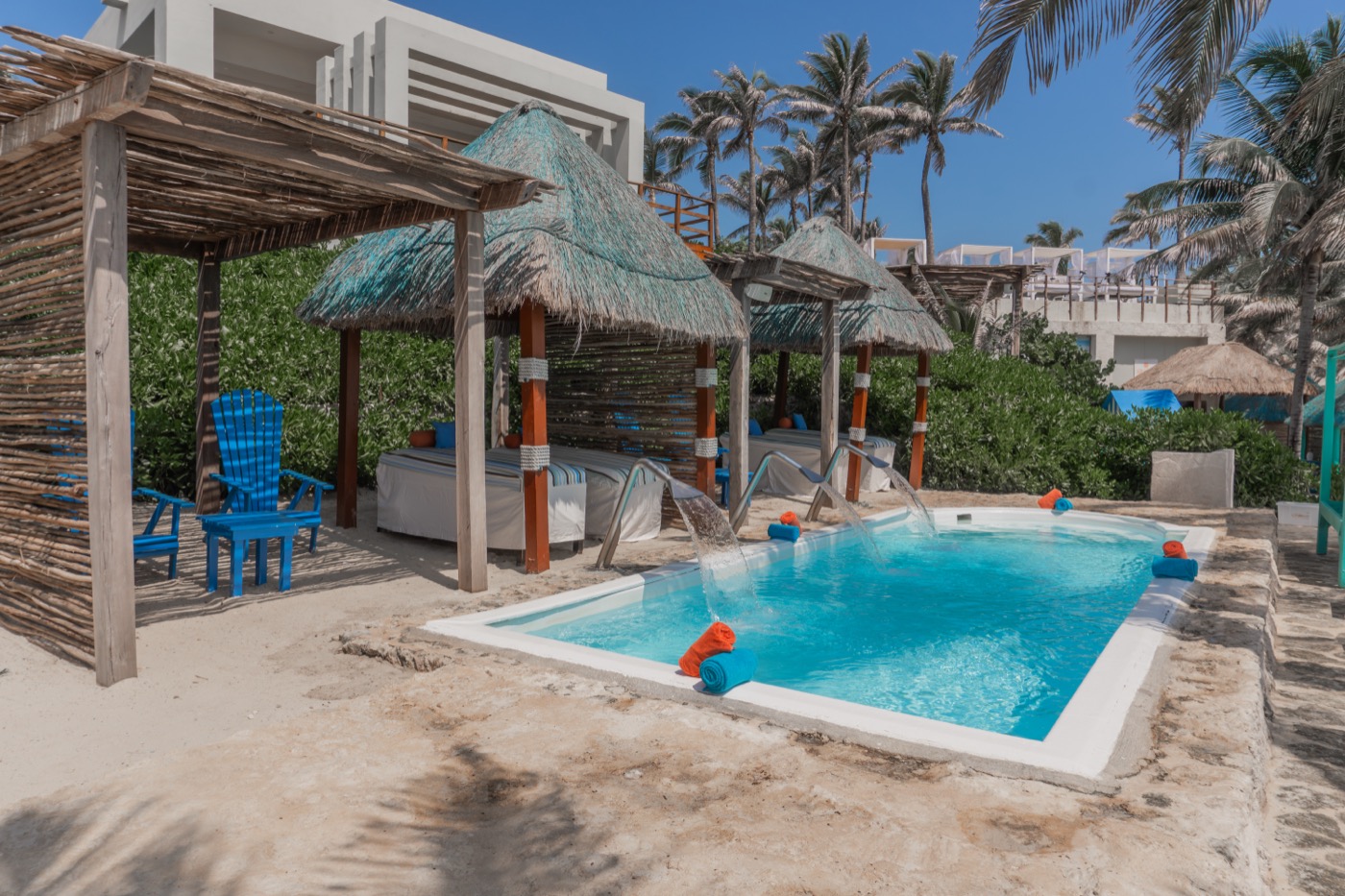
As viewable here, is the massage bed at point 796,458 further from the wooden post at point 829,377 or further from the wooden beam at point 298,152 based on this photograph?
the wooden beam at point 298,152

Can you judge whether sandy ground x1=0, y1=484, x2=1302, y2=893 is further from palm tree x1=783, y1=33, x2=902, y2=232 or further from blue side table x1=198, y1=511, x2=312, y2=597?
palm tree x1=783, y1=33, x2=902, y2=232

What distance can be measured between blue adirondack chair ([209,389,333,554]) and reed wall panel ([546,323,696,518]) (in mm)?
2467

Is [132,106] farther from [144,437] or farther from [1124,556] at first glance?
[1124,556]

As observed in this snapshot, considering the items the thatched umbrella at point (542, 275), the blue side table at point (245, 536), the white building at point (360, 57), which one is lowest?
the blue side table at point (245, 536)

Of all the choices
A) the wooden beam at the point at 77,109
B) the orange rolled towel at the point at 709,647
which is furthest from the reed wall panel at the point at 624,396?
the wooden beam at the point at 77,109

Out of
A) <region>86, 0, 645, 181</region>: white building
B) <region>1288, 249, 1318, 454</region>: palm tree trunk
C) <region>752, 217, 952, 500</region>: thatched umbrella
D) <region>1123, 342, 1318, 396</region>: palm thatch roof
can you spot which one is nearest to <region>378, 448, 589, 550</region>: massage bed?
<region>752, 217, 952, 500</region>: thatched umbrella

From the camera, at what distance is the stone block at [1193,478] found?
10227mm

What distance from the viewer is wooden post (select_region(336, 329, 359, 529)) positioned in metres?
7.42

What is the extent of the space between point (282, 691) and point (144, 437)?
5.72 meters

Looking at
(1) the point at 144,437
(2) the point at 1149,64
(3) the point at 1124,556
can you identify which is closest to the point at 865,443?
(3) the point at 1124,556

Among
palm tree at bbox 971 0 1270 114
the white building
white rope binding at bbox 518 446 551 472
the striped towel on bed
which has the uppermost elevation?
the white building

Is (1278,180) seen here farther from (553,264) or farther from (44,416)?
(44,416)

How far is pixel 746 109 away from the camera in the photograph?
33281 millimetres

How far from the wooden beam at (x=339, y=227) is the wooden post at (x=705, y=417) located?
10.4ft
